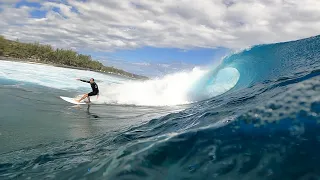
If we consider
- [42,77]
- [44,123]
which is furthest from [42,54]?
[44,123]

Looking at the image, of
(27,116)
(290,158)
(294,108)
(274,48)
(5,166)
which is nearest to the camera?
(290,158)

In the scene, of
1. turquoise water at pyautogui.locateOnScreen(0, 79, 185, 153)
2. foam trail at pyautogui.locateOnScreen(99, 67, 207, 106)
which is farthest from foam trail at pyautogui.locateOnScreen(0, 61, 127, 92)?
turquoise water at pyautogui.locateOnScreen(0, 79, 185, 153)

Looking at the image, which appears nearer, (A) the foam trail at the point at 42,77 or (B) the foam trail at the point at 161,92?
(B) the foam trail at the point at 161,92

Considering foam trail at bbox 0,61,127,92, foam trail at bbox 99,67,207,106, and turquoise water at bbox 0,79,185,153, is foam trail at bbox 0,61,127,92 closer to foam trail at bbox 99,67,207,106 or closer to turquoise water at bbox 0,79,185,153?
foam trail at bbox 99,67,207,106

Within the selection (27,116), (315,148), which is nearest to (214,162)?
(315,148)

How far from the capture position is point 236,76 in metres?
17.5

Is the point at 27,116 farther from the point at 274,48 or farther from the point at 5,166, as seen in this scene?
the point at 274,48

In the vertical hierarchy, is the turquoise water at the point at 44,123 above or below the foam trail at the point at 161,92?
below

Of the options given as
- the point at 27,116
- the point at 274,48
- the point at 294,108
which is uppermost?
the point at 274,48

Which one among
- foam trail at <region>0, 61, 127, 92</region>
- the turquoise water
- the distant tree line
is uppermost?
the distant tree line

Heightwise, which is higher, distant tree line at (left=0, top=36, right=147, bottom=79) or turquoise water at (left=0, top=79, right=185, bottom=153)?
distant tree line at (left=0, top=36, right=147, bottom=79)

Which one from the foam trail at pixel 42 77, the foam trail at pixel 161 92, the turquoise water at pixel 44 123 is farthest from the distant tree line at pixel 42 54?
the turquoise water at pixel 44 123

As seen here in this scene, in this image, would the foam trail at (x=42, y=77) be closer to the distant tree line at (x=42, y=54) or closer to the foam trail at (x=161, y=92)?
the foam trail at (x=161, y=92)

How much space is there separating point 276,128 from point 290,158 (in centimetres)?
50
